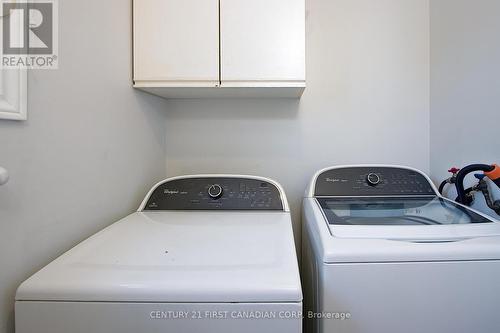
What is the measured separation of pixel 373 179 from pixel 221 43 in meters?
1.00

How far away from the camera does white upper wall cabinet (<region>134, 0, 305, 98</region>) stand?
1.16 metres

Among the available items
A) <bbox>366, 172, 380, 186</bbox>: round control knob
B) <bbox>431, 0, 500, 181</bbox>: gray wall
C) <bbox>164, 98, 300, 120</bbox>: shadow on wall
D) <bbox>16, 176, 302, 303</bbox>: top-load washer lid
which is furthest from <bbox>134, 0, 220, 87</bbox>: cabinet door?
<bbox>431, 0, 500, 181</bbox>: gray wall

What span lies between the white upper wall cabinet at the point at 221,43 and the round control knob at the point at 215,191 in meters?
0.49

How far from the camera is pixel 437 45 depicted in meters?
1.44

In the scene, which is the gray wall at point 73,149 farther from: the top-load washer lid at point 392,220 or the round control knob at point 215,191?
the top-load washer lid at point 392,220

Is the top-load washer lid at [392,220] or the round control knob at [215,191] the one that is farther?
the round control knob at [215,191]

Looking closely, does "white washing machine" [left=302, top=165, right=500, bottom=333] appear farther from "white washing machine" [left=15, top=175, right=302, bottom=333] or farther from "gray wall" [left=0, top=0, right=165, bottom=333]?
"gray wall" [left=0, top=0, right=165, bottom=333]

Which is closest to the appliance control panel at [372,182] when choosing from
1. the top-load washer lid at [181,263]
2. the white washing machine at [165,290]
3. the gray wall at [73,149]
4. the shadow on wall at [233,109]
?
the top-load washer lid at [181,263]

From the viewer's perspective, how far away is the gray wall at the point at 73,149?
0.64m

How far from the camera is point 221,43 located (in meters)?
1.18

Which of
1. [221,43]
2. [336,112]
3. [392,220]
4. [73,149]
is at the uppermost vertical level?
[221,43]

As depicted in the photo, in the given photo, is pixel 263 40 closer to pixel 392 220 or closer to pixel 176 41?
pixel 176 41

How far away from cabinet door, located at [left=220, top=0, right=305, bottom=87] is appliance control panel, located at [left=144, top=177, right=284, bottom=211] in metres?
0.51

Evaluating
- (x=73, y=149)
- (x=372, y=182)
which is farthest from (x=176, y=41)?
(x=372, y=182)
